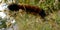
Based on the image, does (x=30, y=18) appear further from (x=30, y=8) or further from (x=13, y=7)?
(x=13, y=7)

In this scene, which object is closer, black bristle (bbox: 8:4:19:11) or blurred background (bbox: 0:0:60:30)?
blurred background (bbox: 0:0:60:30)

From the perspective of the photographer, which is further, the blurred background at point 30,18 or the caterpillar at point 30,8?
the caterpillar at point 30,8

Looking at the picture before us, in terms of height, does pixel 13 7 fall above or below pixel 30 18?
above

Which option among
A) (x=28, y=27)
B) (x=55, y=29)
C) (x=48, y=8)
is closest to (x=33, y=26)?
(x=28, y=27)

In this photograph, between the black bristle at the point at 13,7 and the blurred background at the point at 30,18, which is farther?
the black bristle at the point at 13,7

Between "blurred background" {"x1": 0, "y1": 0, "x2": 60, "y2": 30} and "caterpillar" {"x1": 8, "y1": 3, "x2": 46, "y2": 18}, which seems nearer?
"blurred background" {"x1": 0, "y1": 0, "x2": 60, "y2": 30}

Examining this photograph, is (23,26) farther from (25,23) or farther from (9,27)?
(9,27)

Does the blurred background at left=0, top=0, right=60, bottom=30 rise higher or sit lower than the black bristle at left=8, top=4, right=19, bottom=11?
lower

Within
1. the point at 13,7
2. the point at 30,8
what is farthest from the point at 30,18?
the point at 13,7

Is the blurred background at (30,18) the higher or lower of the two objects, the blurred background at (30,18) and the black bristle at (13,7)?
the lower
